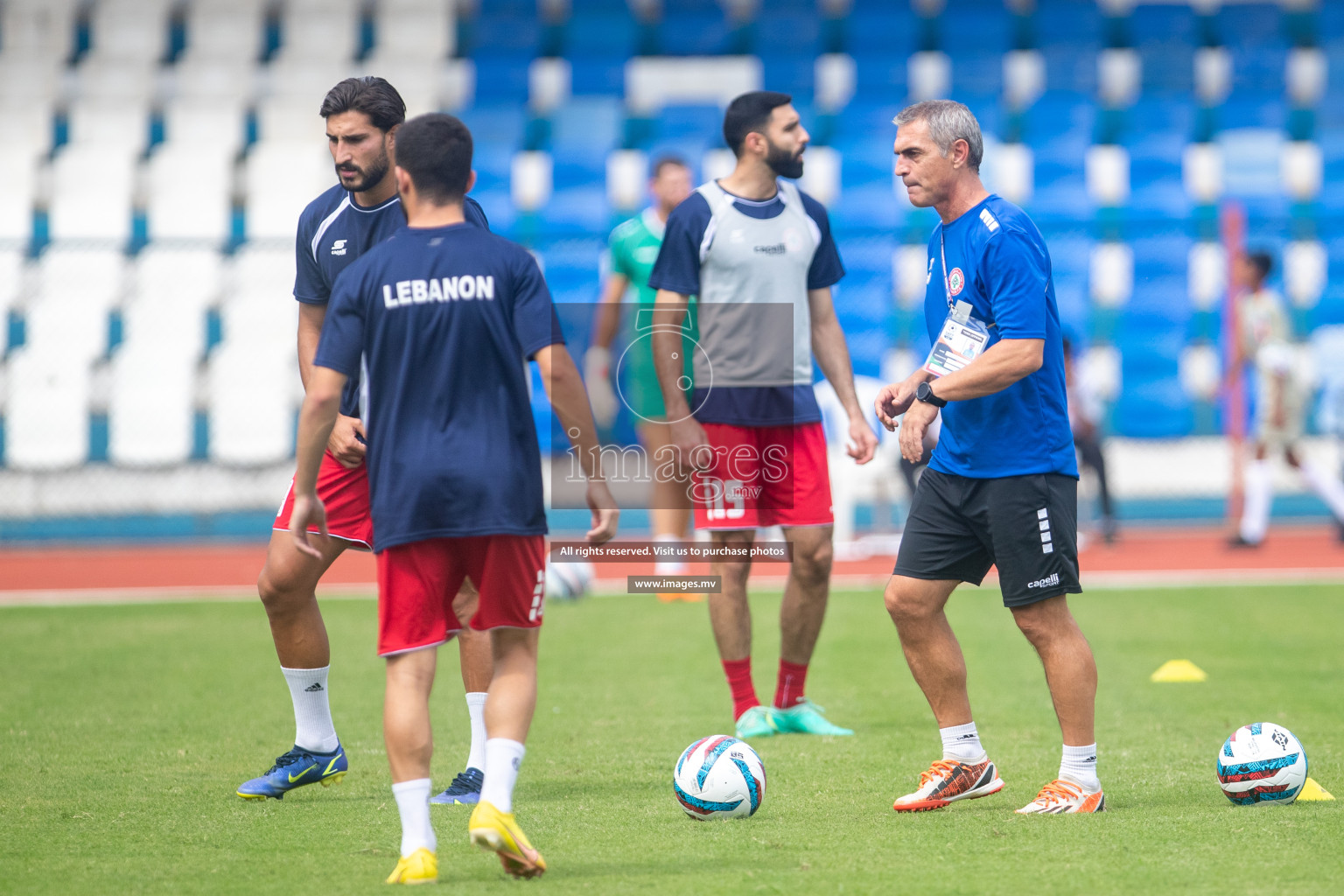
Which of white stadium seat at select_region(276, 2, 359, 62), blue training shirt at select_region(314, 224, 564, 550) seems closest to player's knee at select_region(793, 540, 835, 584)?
blue training shirt at select_region(314, 224, 564, 550)

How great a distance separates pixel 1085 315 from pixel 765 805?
12.6 m

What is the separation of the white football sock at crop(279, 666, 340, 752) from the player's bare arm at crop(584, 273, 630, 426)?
13.5ft

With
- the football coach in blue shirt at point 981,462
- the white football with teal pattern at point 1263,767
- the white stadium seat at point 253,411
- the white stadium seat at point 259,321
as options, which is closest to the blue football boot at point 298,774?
the football coach in blue shirt at point 981,462

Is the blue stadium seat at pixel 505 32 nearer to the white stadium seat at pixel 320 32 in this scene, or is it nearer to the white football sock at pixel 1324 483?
the white stadium seat at pixel 320 32

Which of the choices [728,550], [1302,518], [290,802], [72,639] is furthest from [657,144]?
[290,802]

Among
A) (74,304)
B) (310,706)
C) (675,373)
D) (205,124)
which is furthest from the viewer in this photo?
(205,124)

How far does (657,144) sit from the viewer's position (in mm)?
18484

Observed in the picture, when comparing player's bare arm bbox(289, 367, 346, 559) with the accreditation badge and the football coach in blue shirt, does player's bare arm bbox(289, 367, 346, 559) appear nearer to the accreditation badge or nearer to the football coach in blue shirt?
the football coach in blue shirt

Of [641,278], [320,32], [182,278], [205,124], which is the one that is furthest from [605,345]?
[320,32]

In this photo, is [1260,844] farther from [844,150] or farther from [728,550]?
[844,150]

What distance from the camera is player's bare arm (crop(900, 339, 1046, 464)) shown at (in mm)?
4613

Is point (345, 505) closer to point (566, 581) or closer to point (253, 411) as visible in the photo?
point (566, 581)

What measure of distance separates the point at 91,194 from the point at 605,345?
10117mm

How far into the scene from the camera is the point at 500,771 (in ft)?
12.8
